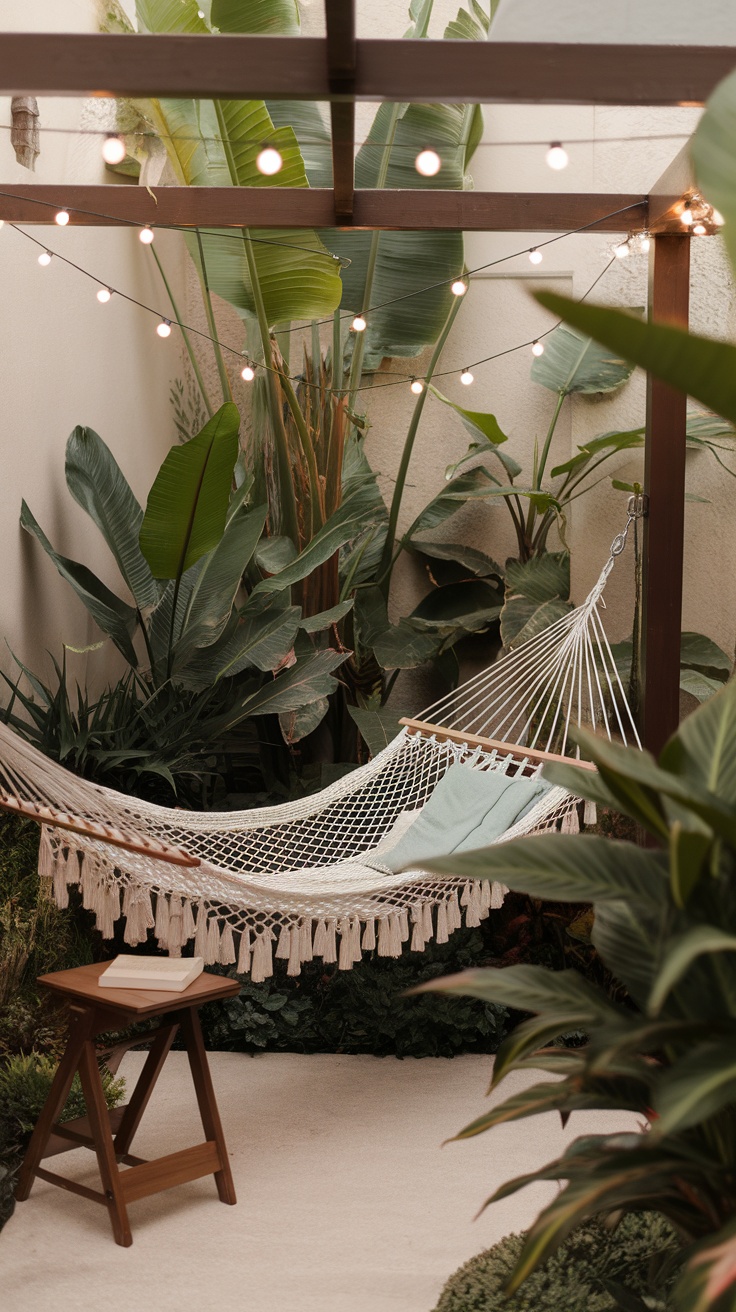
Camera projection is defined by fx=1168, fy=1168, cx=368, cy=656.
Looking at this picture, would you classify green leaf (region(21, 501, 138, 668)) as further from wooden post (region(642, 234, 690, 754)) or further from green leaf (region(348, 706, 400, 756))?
wooden post (region(642, 234, 690, 754))

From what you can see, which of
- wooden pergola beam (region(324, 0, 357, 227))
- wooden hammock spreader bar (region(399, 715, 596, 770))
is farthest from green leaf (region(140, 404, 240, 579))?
wooden pergola beam (region(324, 0, 357, 227))

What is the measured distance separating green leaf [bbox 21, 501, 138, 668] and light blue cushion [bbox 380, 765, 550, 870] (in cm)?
115

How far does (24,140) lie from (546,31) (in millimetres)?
2067

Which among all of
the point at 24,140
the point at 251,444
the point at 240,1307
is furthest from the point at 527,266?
the point at 240,1307

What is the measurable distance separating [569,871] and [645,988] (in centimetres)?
17

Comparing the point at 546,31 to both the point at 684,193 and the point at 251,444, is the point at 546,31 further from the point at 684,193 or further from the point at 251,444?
the point at 251,444

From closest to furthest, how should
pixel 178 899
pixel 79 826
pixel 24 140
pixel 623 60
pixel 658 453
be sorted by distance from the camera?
pixel 623 60 → pixel 79 826 → pixel 178 899 → pixel 658 453 → pixel 24 140

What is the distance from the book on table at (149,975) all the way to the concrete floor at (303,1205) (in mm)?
465

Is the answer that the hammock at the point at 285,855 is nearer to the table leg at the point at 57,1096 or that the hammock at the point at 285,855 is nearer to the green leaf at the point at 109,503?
the table leg at the point at 57,1096

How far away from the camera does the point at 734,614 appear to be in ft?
14.5

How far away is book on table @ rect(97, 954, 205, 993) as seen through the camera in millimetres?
2395

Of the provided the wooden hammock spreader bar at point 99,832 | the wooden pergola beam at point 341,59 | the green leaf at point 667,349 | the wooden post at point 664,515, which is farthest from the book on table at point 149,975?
the green leaf at point 667,349

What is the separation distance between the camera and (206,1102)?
2439 mm

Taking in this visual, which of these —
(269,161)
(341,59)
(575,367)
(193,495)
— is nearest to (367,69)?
(341,59)
